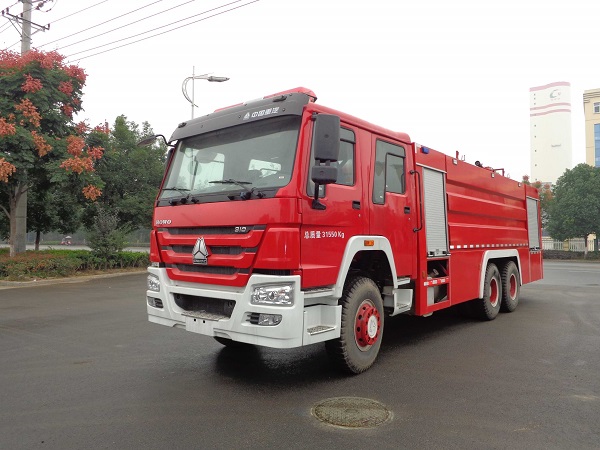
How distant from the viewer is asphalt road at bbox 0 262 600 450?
335cm

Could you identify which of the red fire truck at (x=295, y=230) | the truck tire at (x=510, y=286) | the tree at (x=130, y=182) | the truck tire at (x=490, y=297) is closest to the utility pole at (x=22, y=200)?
the tree at (x=130, y=182)

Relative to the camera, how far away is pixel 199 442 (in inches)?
128

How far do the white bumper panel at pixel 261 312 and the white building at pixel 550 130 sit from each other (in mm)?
90204

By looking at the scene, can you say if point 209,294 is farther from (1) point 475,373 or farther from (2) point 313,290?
(1) point 475,373

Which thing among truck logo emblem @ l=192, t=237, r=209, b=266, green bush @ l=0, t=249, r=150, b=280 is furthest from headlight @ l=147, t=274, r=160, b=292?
green bush @ l=0, t=249, r=150, b=280

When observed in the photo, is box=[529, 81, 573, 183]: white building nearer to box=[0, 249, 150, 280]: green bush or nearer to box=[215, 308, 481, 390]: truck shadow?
box=[0, 249, 150, 280]: green bush

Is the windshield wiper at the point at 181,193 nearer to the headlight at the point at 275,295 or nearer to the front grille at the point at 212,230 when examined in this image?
the front grille at the point at 212,230

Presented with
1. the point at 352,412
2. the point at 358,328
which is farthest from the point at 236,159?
the point at 352,412

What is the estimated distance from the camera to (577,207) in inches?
1140

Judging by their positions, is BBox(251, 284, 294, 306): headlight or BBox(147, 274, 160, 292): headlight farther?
BBox(147, 274, 160, 292): headlight

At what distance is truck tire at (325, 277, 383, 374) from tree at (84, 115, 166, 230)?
1582 centimetres

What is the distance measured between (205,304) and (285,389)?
1191mm

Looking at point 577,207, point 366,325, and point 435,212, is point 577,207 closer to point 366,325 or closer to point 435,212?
point 435,212

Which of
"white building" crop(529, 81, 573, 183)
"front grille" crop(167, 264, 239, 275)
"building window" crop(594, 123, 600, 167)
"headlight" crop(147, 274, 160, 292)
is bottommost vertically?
"headlight" crop(147, 274, 160, 292)
